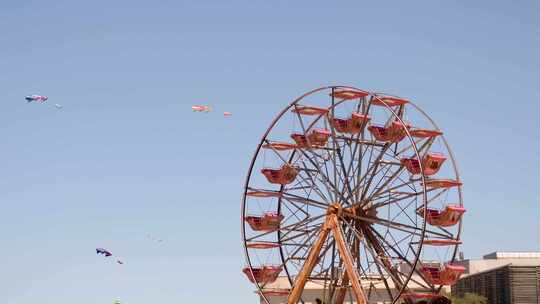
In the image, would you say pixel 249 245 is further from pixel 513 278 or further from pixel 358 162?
pixel 513 278

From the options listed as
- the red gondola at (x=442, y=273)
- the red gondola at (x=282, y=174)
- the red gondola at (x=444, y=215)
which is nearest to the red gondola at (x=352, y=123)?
the red gondola at (x=282, y=174)

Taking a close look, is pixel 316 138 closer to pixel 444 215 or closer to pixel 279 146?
pixel 279 146

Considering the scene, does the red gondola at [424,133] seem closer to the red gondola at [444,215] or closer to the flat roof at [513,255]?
the red gondola at [444,215]

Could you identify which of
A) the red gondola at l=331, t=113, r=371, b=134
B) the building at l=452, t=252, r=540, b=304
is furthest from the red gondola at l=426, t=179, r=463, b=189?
the building at l=452, t=252, r=540, b=304

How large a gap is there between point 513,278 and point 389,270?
2065 centimetres

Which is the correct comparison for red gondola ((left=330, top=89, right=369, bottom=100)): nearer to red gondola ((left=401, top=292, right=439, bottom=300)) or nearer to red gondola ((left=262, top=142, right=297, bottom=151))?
red gondola ((left=262, top=142, right=297, bottom=151))

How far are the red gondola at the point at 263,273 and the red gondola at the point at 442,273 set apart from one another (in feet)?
42.1

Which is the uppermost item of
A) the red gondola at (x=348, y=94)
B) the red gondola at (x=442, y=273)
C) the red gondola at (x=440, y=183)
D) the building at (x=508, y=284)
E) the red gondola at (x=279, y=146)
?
the red gondola at (x=348, y=94)

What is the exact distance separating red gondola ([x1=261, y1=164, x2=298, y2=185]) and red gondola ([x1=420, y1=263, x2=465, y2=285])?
13464mm

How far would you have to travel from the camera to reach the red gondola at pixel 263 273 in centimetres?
6688

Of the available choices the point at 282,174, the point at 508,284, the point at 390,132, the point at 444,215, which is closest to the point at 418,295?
the point at 444,215

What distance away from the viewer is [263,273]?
67.1 meters

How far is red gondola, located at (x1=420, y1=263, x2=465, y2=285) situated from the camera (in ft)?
190

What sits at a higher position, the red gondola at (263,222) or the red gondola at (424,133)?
the red gondola at (424,133)
